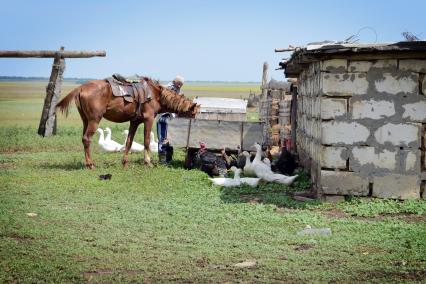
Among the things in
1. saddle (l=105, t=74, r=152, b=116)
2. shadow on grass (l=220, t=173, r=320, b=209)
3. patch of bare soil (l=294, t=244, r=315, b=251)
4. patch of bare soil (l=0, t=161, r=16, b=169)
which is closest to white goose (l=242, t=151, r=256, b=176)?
shadow on grass (l=220, t=173, r=320, b=209)

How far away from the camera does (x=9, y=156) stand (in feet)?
57.2

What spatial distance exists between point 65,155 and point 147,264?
1125 centimetres

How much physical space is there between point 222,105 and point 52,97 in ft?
23.7

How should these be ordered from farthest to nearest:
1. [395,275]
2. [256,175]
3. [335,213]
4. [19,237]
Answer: [256,175] < [335,213] < [19,237] < [395,275]

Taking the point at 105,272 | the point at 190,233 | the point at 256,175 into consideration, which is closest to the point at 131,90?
the point at 256,175

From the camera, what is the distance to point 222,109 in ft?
61.3

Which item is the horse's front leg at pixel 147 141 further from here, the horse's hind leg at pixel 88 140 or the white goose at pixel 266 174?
the white goose at pixel 266 174

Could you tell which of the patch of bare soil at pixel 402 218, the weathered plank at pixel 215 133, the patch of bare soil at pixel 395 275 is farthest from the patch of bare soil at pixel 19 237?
the weathered plank at pixel 215 133

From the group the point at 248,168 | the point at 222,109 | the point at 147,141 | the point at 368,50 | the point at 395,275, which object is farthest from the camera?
the point at 222,109

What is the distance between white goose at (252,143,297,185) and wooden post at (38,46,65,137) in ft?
37.6

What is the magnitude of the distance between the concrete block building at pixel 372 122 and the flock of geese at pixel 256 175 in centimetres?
196

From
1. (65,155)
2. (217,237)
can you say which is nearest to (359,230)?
(217,237)

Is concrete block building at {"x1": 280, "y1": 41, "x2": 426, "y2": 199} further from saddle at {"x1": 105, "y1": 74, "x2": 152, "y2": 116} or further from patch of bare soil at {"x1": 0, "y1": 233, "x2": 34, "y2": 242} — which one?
saddle at {"x1": 105, "y1": 74, "x2": 152, "y2": 116}

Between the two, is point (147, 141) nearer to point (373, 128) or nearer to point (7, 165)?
point (7, 165)
